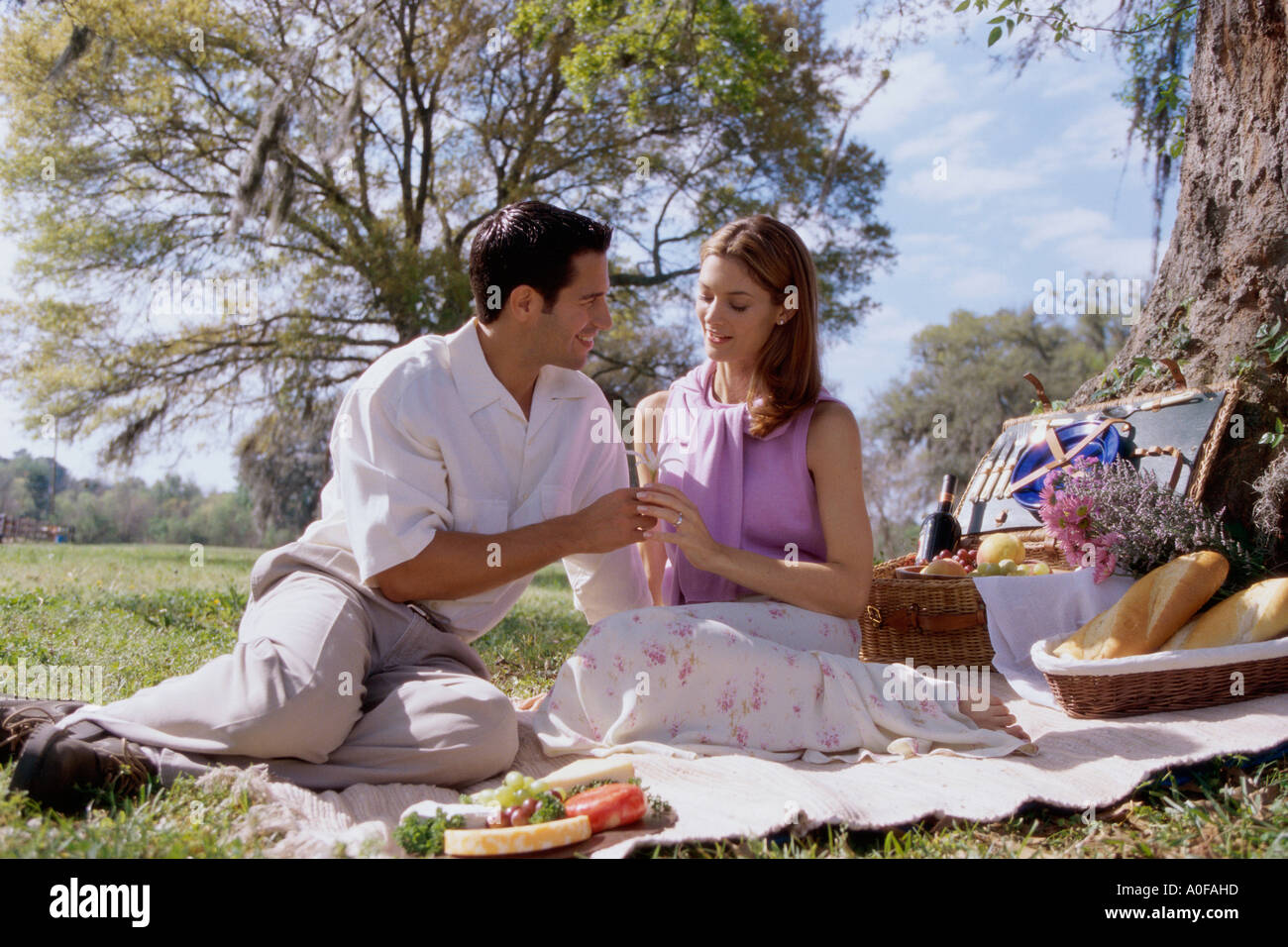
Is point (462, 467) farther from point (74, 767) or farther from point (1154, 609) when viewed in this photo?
point (1154, 609)

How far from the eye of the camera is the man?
272 cm

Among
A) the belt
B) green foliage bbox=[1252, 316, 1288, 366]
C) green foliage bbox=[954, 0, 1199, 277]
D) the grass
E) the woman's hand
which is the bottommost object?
the grass

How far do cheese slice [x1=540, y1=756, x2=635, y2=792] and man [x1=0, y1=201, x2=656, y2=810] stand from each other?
13.4 inches

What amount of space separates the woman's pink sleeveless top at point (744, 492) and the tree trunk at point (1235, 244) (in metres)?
2.19

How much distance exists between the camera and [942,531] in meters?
5.16

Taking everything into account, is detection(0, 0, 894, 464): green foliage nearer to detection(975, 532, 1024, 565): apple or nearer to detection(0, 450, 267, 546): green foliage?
detection(0, 450, 267, 546): green foliage

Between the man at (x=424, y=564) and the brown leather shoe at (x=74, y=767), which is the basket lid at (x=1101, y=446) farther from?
the brown leather shoe at (x=74, y=767)

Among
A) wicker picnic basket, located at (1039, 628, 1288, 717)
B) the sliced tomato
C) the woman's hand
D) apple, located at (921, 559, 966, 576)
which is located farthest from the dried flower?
the sliced tomato

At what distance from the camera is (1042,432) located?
5.25 meters

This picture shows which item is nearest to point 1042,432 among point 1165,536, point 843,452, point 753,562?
point 1165,536

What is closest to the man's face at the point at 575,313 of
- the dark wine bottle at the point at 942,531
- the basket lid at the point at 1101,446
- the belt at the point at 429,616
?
the belt at the point at 429,616

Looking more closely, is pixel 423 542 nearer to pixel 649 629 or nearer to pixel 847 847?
pixel 649 629
